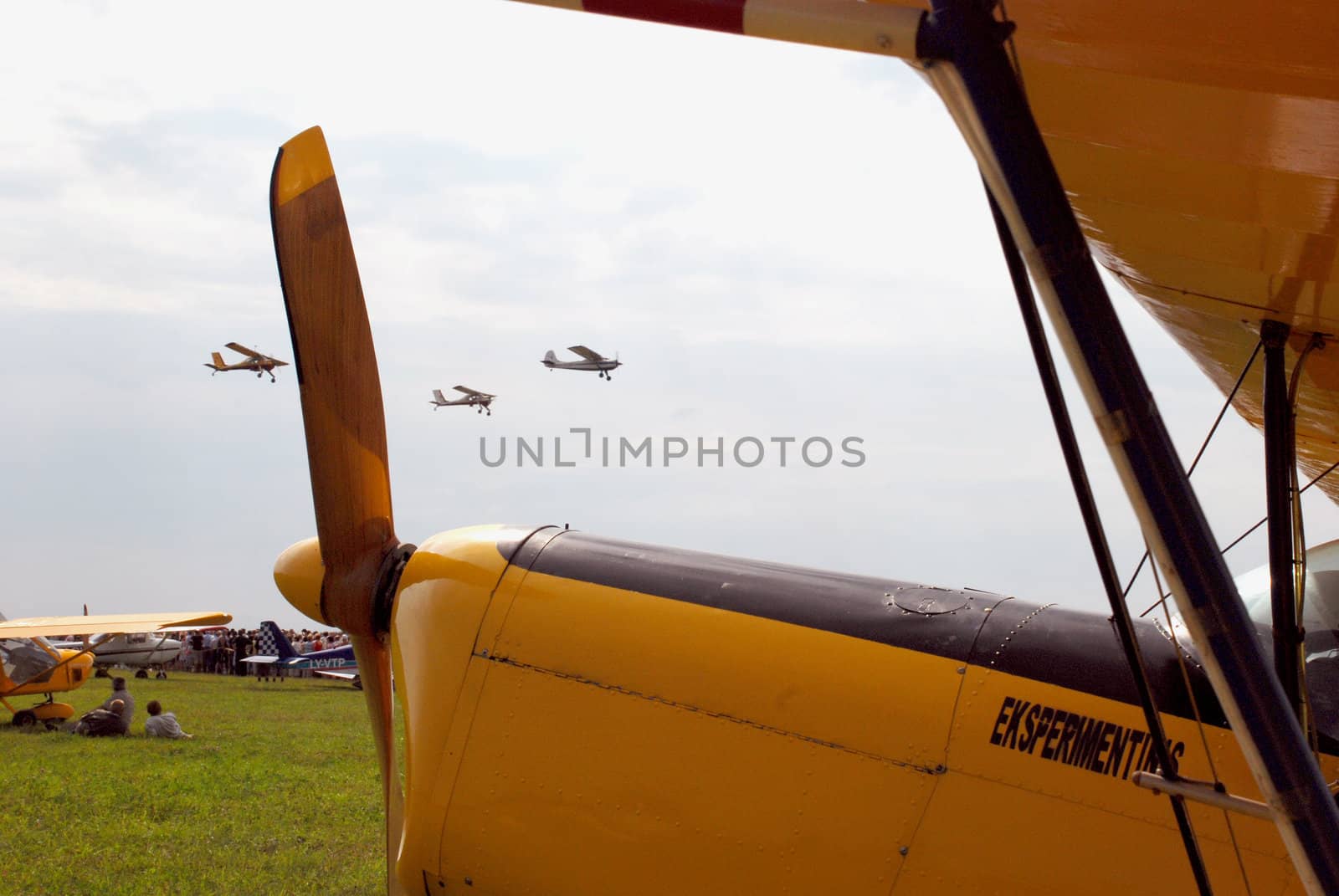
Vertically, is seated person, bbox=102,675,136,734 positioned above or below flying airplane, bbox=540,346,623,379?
below

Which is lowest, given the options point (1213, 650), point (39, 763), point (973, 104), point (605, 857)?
point (39, 763)

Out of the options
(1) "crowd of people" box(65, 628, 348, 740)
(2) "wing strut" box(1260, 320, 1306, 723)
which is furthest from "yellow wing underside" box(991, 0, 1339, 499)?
(1) "crowd of people" box(65, 628, 348, 740)

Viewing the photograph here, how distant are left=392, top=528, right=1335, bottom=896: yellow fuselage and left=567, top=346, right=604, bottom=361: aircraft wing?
44437 mm

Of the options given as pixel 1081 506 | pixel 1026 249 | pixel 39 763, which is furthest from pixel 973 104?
pixel 39 763

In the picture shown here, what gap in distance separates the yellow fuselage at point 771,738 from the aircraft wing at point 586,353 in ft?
146

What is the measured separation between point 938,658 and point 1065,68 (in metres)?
2.02

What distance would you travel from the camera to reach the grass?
810 cm

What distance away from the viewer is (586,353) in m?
48.6

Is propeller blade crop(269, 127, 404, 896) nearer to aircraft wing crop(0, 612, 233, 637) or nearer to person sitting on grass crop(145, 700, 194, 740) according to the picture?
person sitting on grass crop(145, 700, 194, 740)

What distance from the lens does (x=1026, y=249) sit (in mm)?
1796

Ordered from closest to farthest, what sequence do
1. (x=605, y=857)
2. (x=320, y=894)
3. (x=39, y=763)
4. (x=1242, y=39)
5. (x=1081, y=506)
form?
1. (x=1242, y=39)
2. (x=1081, y=506)
3. (x=605, y=857)
4. (x=320, y=894)
5. (x=39, y=763)

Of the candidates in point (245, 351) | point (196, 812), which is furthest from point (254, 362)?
point (196, 812)

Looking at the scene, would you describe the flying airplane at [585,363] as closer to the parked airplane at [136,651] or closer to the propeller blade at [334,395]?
the parked airplane at [136,651]

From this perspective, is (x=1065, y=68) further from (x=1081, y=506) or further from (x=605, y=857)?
(x=605, y=857)
